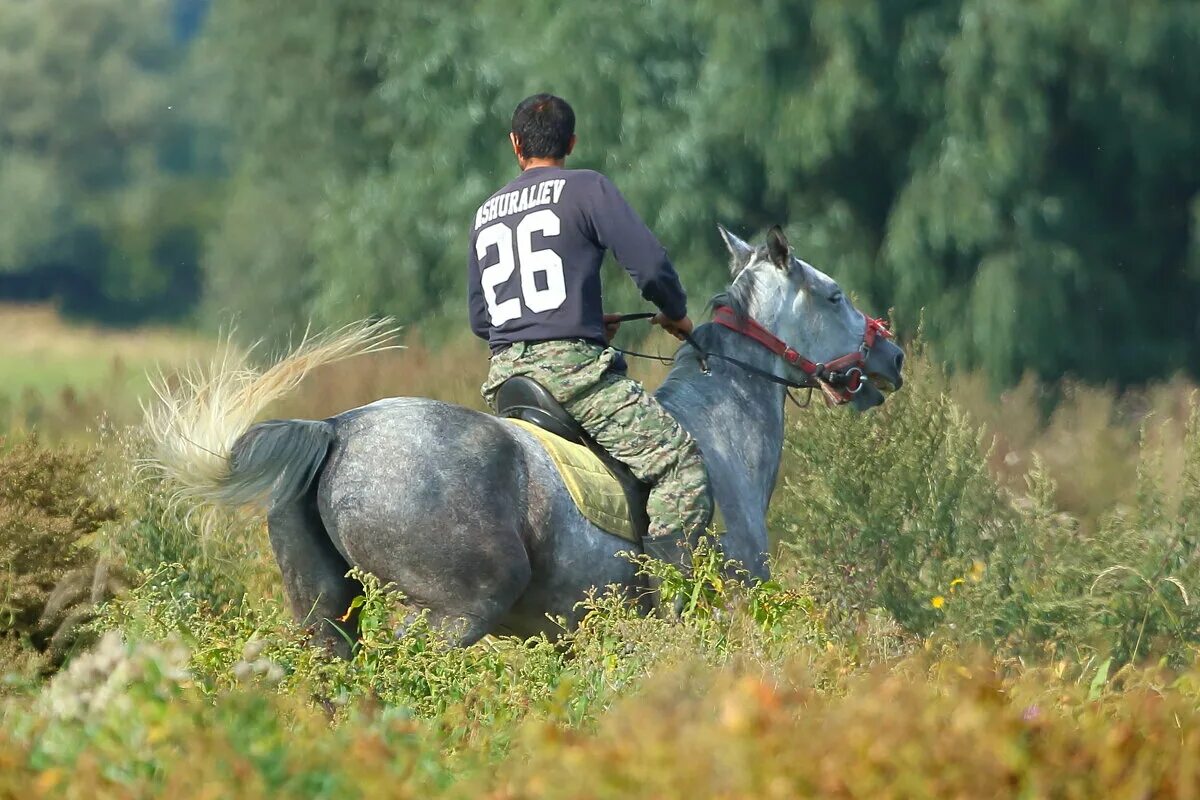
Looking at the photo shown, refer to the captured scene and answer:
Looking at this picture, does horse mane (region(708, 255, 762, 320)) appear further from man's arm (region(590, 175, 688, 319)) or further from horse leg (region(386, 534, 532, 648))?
horse leg (region(386, 534, 532, 648))

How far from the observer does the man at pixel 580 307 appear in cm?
655

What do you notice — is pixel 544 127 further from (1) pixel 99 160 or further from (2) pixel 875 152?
(1) pixel 99 160

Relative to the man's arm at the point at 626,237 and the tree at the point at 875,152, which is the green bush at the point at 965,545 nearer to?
the man's arm at the point at 626,237

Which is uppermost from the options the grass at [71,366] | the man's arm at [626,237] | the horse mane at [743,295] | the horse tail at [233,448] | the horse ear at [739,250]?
the man's arm at [626,237]

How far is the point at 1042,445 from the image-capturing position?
507 inches

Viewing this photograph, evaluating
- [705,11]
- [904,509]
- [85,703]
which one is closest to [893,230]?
[705,11]

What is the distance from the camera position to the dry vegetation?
376 cm

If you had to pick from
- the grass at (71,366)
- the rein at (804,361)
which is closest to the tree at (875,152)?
the grass at (71,366)

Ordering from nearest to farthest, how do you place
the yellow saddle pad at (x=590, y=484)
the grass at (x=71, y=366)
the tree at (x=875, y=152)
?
the yellow saddle pad at (x=590, y=484), the grass at (x=71, y=366), the tree at (x=875, y=152)

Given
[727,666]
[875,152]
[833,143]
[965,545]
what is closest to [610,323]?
[727,666]

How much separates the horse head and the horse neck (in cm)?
13

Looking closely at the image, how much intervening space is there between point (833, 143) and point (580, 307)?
12894 mm

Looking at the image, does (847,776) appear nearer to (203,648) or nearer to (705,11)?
(203,648)

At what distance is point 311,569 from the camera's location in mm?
6234
